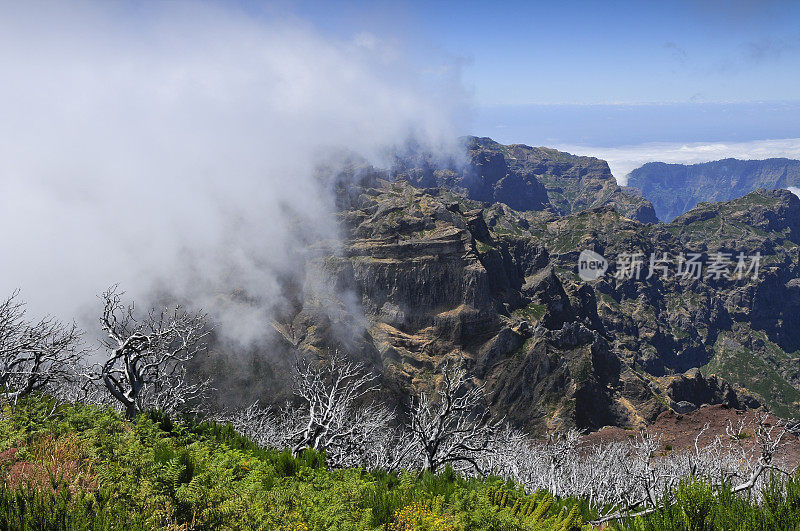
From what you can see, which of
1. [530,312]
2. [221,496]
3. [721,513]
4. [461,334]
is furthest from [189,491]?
[530,312]

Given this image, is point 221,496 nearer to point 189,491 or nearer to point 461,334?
point 189,491

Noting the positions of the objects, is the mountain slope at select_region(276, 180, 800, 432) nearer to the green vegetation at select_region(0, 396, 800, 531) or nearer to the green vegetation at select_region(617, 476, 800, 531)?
the green vegetation at select_region(0, 396, 800, 531)

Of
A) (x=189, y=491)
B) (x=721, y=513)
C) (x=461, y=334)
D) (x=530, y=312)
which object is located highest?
(x=189, y=491)

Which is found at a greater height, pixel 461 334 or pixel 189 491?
pixel 189 491

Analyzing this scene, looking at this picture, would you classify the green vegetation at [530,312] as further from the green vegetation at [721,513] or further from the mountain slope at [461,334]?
the green vegetation at [721,513]

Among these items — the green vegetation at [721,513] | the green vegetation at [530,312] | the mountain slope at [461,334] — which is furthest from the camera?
the green vegetation at [530,312]

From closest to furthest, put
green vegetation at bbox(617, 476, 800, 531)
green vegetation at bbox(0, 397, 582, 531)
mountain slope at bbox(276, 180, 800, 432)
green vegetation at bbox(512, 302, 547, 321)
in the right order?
green vegetation at bbox(0, 397, 582, 531)
green vegetation at bbox(617, 476, 800, 531)
mountain slope at bbox(276, 180, 800, 432)
green vegetation at bbox(512, 302, 547, 321)

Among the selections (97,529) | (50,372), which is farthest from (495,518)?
(50,372)

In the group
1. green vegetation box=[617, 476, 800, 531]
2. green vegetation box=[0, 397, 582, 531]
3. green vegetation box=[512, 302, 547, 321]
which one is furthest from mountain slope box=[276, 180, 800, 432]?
green vegetation box=[617, 476, 800, 531]

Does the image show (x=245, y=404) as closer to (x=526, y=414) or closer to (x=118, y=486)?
(x=526, y=414)

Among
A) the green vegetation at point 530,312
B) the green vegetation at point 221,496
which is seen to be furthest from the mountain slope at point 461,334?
the green vegetation at point 221,496

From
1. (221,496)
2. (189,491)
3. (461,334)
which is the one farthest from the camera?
(461,334)

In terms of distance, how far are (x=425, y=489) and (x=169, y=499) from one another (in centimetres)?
733

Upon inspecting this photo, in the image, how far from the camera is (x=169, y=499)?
880 centimetres
